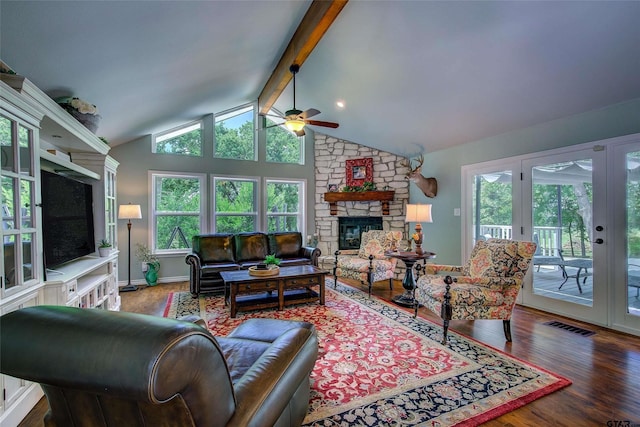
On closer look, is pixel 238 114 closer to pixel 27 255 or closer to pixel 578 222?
pixel 27 255

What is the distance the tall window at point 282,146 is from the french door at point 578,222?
3.56 metres

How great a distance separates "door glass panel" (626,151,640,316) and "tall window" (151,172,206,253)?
586 centimetres

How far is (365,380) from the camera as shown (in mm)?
2125

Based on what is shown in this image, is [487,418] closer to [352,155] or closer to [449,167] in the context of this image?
[449,167]

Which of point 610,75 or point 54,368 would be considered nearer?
point 54,368

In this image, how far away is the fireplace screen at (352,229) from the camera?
6.12 meters

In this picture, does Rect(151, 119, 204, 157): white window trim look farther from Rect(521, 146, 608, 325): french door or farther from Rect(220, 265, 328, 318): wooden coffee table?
Rect(521, 146, 608, 325): french door

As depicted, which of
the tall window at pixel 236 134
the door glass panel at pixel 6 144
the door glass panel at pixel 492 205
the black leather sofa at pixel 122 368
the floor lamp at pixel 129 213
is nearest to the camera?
the black leather sofa at pixel 122 368

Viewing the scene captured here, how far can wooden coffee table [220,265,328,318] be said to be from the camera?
344 cm

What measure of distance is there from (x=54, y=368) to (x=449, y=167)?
5.23 meters

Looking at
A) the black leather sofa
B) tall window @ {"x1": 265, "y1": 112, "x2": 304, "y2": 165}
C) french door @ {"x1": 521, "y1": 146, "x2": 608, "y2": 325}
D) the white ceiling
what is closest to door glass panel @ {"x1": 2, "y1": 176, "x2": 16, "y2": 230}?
the white ceiling

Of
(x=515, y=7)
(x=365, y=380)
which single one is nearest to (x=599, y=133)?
(x=515, y=7)

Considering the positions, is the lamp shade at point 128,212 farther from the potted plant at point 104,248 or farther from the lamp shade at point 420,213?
the lamp shade at point 420,213

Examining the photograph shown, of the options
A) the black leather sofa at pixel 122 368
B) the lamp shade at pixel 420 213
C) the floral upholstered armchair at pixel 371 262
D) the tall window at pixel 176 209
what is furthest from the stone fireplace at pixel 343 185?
the black leather sofa at pixel 122 368
